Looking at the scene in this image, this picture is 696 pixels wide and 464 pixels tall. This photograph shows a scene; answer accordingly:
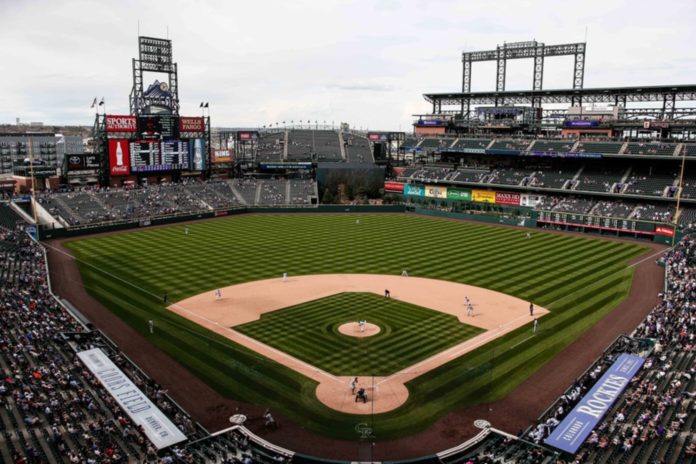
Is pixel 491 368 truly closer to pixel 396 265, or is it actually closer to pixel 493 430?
pixel 493 430

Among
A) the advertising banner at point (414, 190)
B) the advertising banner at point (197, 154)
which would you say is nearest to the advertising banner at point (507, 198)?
the advertising banner at point (414, 190)

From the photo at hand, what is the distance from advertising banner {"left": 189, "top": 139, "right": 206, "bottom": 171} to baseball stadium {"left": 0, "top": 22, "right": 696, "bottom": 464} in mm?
303

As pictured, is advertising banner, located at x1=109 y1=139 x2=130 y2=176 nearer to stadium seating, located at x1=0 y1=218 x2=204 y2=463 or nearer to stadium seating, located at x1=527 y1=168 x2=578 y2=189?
stadium seating, located at x1=0 y1=218 x2=204 y2=463

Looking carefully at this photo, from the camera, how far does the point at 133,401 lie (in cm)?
2269

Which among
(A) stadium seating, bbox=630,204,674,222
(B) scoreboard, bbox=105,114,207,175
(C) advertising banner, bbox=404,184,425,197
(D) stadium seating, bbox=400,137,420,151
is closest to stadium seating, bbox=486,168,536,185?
(C) advertising banner, bbox=404,184,425,197

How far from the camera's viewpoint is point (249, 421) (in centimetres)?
2228

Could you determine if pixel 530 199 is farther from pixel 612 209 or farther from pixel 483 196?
pixel 612 209

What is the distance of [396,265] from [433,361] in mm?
20417

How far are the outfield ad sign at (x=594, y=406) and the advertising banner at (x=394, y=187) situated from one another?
64308mm

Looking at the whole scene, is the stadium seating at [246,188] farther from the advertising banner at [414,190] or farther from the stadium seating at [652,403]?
the stadium seating at [652,403]

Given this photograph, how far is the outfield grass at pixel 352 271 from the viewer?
24.7 meters

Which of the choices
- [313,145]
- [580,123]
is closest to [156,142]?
[313,145]

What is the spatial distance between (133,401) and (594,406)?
19.0 meters

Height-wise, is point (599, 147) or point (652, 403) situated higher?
point (599, 147)
